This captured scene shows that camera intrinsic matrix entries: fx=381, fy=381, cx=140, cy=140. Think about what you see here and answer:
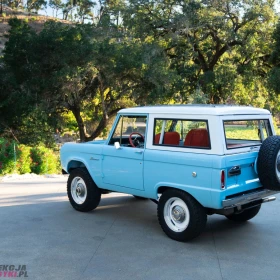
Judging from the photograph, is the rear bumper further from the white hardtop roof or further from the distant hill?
the distant hill

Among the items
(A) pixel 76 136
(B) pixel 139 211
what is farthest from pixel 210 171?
(A) pixel 76 136

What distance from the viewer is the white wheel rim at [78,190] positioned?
689 cm

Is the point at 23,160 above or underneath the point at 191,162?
underneath

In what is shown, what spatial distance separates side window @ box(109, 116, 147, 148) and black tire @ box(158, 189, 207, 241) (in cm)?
115

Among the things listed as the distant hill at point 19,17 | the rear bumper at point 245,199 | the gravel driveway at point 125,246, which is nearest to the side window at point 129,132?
the gravel driveway at point 125,246

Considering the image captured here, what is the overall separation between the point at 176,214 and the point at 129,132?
5.84 ft

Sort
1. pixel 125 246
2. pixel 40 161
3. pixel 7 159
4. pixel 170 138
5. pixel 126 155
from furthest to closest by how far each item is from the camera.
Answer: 1. pixel 40 161
2. pixel 7 159
3. pixel 126 155
4. pixel 170 138
5. pixel 125 246

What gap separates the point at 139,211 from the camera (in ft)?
23.3

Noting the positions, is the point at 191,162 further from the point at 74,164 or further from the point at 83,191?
the point at 74,164

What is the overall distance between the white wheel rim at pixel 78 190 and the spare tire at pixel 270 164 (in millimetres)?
3120

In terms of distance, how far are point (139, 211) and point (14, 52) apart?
16526 millimetres

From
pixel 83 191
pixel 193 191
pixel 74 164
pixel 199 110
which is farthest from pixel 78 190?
pixel 199 110

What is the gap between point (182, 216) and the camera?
5.36m

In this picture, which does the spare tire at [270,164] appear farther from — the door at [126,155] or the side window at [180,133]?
the door at [126,155]
